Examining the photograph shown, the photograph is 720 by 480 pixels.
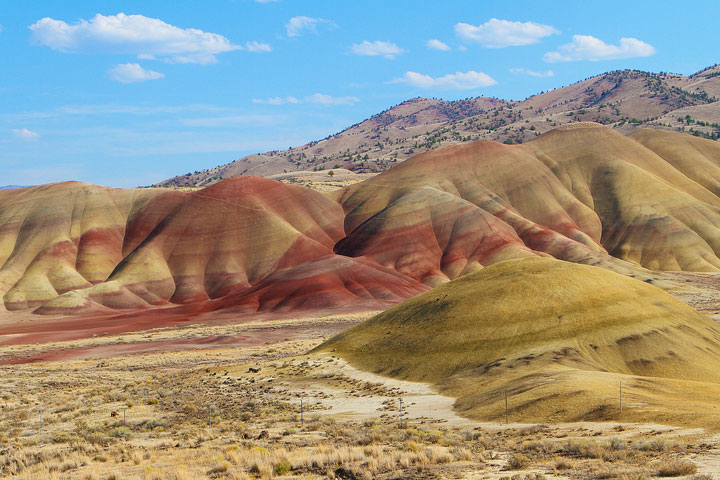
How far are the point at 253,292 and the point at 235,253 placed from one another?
19.6 meters

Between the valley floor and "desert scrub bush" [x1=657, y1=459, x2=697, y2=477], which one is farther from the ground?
"desert scrub bush" [x1=657, y1=459, x2=697, y2=477]

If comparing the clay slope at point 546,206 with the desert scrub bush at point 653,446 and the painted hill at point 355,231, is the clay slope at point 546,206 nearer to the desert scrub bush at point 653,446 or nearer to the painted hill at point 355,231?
the painted hill at point 355,231

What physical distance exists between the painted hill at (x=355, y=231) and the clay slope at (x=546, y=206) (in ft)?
1.29

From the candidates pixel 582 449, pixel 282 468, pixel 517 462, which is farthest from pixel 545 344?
pixel 282 468

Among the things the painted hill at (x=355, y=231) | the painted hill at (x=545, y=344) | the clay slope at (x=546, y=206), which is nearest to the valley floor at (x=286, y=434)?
the painted hill at (x=545, y=344)

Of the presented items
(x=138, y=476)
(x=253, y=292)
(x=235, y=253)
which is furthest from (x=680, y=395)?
(x=235, y=253)

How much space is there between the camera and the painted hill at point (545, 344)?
32.8m

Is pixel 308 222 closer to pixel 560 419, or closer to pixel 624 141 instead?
pixel 624 141

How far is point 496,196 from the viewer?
16038 cm

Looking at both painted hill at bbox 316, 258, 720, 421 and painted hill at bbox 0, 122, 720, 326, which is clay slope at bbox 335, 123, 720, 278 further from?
painted hill at bbox 316, 258, 720, 421

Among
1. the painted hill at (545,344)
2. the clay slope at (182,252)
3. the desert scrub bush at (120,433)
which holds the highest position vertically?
the clay slope at (182,252)

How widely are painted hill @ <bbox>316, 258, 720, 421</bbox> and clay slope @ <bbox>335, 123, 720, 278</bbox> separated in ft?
236

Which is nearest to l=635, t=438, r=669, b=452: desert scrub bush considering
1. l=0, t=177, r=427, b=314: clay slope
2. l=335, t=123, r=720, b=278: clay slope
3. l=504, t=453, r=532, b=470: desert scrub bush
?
l=504, t=453, r=532, b=470: desert scrub bush

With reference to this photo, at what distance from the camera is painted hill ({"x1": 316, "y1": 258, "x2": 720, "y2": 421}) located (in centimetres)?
3281
